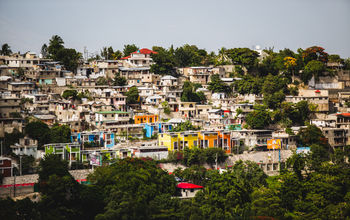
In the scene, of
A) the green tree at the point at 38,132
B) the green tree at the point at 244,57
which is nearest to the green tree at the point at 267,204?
the green tree at the point at 38,132

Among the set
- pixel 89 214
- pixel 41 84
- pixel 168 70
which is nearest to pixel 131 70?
pixel 168 70

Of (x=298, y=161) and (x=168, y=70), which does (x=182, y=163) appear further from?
(x=168, y=70)

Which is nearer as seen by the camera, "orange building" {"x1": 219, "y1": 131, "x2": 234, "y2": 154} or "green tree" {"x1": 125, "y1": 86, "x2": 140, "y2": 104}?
"orange building" {"x1": 219, "y1": 131, "x2": 234, "y2": 154}

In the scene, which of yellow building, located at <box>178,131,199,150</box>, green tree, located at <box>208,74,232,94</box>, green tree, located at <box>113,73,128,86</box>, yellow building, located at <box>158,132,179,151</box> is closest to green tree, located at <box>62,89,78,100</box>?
green tree, located at <box>113,73,128,86</box>

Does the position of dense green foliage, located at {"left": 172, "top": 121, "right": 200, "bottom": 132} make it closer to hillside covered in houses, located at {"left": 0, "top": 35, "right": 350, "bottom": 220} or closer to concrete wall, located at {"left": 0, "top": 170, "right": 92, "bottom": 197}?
hillside covered in houses, located at {"left": 0, "top": 35, "right": 350, "bottom": 220}

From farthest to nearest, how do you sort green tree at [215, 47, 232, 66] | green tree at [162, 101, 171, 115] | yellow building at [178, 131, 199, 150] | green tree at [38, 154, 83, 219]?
1. green tree at [215, 47, 232, 66]
2. green tree at [162, 101, 171, 115]
3. yellow building at [178, 131, 199, 150]
4. green tree at [38, 154, 83, 219]

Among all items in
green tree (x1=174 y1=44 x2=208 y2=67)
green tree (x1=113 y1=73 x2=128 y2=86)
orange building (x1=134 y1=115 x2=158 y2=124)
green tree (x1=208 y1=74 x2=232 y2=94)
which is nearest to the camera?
orange building (x1=134 y1=115 x2=158 y2=124)

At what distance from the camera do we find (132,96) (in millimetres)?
37781

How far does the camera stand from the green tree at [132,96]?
1484 inches

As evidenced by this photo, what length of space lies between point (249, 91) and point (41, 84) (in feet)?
49.7

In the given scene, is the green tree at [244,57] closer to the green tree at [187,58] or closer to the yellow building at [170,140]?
the green tree at [187,58]

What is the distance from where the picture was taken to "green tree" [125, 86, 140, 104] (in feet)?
124

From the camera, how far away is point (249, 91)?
39250 millimetres

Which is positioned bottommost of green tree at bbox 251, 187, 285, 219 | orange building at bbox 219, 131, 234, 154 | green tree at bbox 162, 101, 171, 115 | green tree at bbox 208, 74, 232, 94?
green tree at bbox 251, 187, 285, 219
